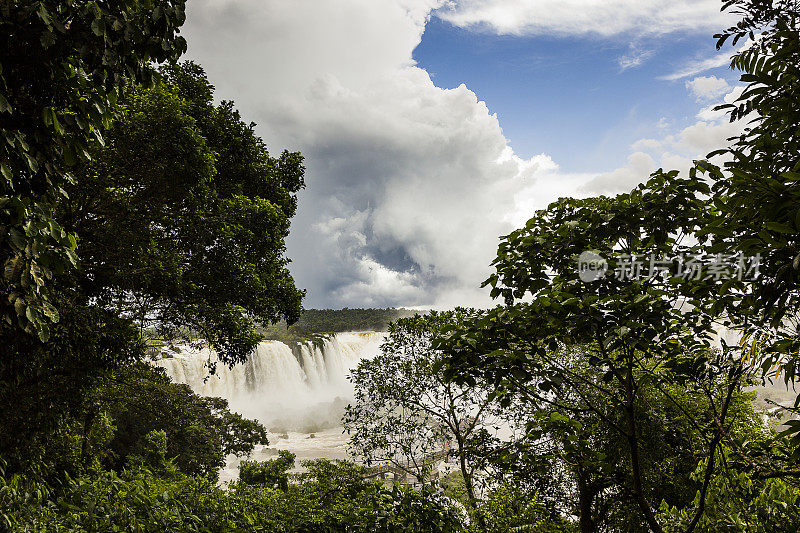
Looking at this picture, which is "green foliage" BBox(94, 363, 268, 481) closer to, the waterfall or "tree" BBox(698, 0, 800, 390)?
the waterfall

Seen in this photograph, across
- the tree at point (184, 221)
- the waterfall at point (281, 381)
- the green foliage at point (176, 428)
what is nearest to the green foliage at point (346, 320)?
the waterfall at point (281, 381)

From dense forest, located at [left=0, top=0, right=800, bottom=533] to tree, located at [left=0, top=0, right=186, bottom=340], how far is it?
0.5 inches

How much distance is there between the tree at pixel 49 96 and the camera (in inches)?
89.1

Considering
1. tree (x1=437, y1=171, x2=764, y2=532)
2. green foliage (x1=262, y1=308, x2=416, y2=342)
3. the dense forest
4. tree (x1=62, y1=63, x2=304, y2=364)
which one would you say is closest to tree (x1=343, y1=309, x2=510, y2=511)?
the dense forest

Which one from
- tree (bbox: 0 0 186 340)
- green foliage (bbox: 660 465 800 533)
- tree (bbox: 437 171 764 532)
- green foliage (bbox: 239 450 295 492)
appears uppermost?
tree (bbox: 0 0 186 340)

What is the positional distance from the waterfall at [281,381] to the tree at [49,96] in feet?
88.3

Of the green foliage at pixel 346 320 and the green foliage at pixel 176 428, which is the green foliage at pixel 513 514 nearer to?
the green foliage at pixel 176 428

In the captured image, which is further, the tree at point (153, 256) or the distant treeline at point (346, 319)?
the distant treeline at point (346, 319)

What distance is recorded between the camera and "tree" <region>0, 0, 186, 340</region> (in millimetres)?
2264

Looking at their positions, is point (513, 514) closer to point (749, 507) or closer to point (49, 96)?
point (749, 507)

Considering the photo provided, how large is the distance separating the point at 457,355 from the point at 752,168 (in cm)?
168

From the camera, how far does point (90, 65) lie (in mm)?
2545

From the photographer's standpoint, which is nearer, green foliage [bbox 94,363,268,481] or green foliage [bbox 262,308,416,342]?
green foliage [bbox 94,363,268,481]

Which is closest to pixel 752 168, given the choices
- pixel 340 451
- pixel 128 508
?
pixel 128 508
